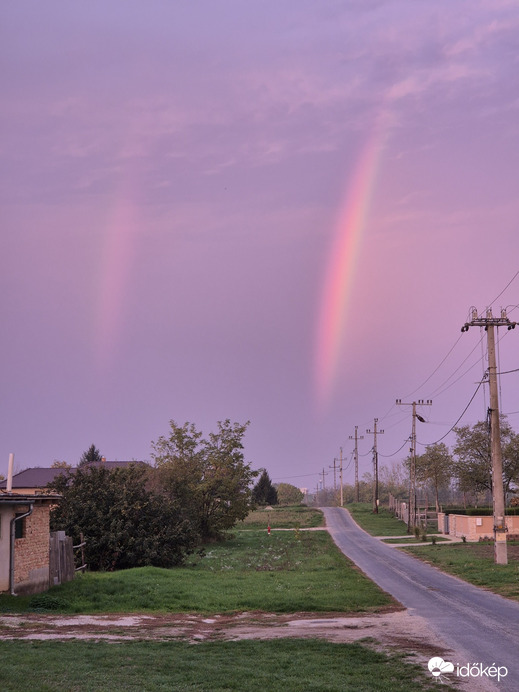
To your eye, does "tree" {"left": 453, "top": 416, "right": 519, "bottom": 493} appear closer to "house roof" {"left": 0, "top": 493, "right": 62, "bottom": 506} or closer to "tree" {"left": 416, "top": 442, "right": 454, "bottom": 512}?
"tree" {"left": 416, "top": 442, "right": 454, "bottom": 512}

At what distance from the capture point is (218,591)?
24.7 m

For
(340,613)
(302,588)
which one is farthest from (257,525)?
(340,613)

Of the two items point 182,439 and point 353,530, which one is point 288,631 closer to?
point 182,439

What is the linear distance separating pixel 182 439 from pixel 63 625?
40.1 meters

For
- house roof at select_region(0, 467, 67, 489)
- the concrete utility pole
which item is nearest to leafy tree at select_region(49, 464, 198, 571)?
the concrete utility pole

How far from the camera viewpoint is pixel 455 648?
1389cm

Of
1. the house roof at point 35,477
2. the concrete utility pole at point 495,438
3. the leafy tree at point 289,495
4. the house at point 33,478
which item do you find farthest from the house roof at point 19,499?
the leafy tree at point 289,495

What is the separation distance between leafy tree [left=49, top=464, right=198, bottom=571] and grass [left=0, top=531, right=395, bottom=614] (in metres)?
1.75

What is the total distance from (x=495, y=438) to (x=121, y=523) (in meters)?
18.7

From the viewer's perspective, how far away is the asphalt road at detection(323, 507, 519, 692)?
13.2m

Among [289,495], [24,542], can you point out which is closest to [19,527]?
[24,542]

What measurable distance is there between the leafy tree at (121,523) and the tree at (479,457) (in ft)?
155

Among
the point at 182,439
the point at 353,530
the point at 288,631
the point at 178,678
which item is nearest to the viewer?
the point at 178,678

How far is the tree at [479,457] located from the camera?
75.4m
